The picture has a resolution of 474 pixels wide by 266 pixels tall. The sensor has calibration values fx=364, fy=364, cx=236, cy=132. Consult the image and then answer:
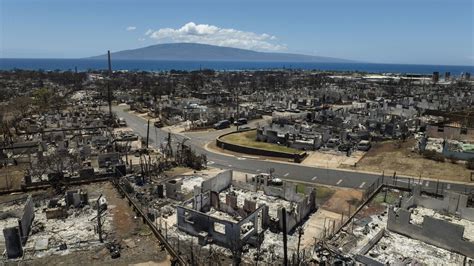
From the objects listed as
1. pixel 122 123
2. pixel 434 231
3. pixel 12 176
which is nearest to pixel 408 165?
pixel 434 231

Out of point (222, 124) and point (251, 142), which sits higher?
point (222, 124)

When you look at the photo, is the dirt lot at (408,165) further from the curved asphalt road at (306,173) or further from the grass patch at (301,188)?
the grass patch at (301,188)

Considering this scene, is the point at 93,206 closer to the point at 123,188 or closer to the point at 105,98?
the point at 123,188

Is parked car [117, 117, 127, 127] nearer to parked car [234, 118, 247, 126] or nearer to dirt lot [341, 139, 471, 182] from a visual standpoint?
parked car [234, 118, 247, 126]

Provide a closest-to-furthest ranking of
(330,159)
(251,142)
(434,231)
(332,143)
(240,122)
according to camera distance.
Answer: (434,231), (330,159), (332,143), (251,142), (240,122)

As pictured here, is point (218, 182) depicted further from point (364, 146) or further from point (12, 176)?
point (364, 146)

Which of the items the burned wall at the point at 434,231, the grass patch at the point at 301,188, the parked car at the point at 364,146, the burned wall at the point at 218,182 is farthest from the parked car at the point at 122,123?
the burned wall at the point at 434,231
